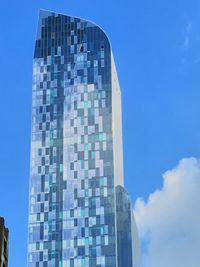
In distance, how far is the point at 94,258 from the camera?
193 metres

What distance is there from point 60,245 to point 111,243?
1294 centimetres

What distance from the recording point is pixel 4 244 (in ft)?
308

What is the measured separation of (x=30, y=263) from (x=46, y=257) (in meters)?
4.24

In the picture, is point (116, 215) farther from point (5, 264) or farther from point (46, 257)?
point (5, 264)

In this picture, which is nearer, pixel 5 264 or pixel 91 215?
pixel 5 264

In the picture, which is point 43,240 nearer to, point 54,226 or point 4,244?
point 54,226

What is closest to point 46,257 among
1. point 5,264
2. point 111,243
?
point 111,243

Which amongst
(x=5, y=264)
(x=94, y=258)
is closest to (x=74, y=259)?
(x=94, y=258)

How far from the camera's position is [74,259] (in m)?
194

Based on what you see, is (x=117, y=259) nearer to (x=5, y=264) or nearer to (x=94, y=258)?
(x=94, y=258)

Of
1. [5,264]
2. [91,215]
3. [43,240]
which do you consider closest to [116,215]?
[91,215]

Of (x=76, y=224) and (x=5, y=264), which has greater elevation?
(x=76, y=224)

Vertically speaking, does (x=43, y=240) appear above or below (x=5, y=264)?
above

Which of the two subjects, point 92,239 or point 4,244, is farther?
point 92,239
